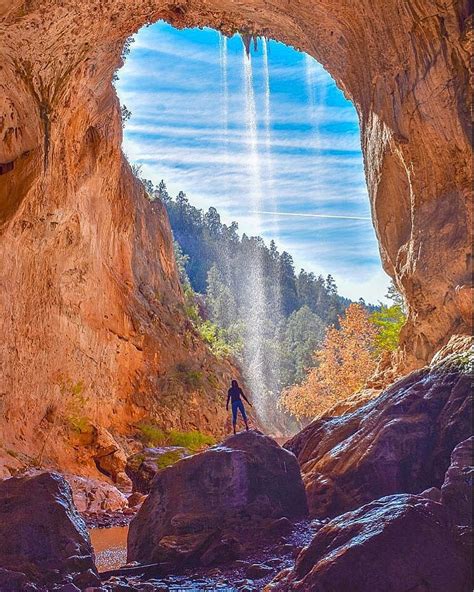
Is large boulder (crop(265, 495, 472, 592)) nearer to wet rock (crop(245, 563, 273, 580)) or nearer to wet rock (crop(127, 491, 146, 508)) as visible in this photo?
wet rock (crop(245, 563, 273, 580))

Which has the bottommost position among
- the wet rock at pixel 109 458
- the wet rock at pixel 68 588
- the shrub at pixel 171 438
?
the shrub at pixel 171 438

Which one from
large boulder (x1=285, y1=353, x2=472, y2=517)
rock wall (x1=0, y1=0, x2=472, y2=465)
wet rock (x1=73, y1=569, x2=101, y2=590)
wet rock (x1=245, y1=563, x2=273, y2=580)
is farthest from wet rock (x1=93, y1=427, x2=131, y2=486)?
wet rock (x1=245, y1=563, x2=273, y2=580)

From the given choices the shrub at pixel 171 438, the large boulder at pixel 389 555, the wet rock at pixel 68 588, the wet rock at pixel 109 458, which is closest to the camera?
the large boulder at pixel 389 555

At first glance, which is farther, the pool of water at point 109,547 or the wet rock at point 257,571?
the pool of water at point 109,547

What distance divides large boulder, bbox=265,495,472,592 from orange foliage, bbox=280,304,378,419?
21.8m

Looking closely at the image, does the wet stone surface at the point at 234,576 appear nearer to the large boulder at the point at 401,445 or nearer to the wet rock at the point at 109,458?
the large boulder at the point at 401,445

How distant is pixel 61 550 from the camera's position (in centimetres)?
675

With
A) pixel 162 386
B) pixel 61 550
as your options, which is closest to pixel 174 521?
pixel 61 550

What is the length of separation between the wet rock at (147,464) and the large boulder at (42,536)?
26.2ft

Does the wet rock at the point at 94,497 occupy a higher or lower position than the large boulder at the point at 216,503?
lower

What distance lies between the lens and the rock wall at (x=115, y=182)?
35.1 feet

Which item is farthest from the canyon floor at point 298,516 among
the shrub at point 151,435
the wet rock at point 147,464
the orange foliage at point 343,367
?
the orange foliage at point 343,367

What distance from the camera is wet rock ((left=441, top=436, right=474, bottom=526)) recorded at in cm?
504

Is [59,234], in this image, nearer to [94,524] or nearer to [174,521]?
[94,524]
